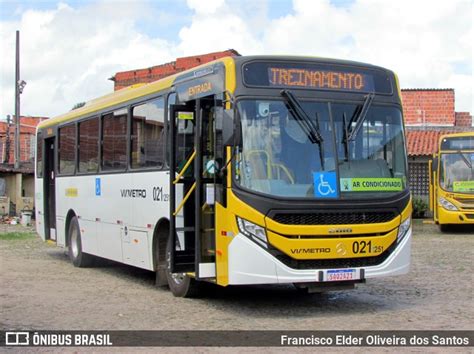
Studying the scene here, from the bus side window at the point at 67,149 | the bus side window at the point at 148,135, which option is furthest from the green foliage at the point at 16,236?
the bus side window at the point at 148,135

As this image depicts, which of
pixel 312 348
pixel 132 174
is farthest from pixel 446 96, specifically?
pixel 312 348

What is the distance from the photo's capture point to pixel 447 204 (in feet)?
77.6

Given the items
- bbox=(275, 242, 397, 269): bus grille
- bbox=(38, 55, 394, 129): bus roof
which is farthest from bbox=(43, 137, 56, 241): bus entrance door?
bbox=(275, 242, 397, 269): bus grille

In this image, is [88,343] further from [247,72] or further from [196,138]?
[247,72]

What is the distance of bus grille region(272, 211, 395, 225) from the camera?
8828mm

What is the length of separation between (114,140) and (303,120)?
193 inches

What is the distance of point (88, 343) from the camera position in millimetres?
7809

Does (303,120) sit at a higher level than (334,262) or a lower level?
higher

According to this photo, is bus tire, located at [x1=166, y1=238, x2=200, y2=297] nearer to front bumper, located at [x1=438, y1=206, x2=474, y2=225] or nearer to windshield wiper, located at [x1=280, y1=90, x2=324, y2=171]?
windshield wiper, located at [x1=280, y1=90, x2=324, y2=171]

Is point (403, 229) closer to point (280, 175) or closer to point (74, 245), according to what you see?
point (280, 175)

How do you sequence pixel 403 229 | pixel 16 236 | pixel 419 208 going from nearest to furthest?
pixel 403 229
pixel 16 236
pixel 419 208

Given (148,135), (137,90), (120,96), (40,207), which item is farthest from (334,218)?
(40,207)

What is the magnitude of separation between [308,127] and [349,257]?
1.71 metres

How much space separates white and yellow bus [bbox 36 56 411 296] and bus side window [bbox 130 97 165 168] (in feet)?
0.20
